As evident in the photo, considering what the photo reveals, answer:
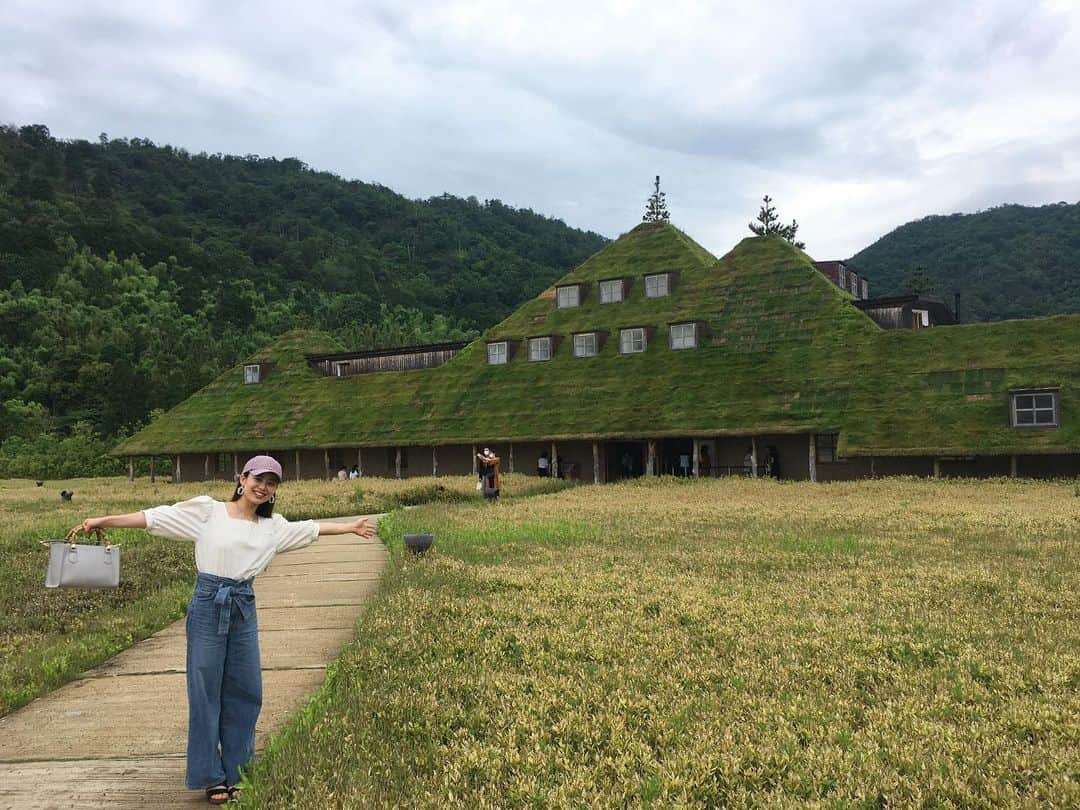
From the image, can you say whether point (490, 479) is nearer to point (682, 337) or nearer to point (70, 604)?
point (70, 604)

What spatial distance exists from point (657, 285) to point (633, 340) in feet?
14.1

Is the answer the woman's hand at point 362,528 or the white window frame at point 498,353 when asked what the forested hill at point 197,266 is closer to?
the white window frame at point 498,353

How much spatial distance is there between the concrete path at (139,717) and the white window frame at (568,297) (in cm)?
3701

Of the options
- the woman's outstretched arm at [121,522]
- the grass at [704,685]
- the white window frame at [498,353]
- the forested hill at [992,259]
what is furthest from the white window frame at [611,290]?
the forested hill at [992,259]

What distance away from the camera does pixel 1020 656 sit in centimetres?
Result: 778

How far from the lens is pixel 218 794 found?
5406mm

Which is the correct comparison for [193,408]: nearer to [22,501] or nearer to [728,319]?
[22,501]

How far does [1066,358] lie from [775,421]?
10934mm

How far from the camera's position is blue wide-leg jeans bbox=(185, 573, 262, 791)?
5.50 metres

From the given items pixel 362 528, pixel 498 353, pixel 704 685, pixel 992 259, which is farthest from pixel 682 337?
pixel 992 259

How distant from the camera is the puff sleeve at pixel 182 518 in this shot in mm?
5746

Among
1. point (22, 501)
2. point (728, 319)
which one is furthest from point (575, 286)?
point (22, 501)

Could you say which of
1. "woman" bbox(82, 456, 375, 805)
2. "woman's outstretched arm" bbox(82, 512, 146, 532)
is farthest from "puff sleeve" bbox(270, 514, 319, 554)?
"woman's outstretched arm" bbox(82, 512, 146, 532)

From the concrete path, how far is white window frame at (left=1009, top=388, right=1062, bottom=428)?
27.2 metres
